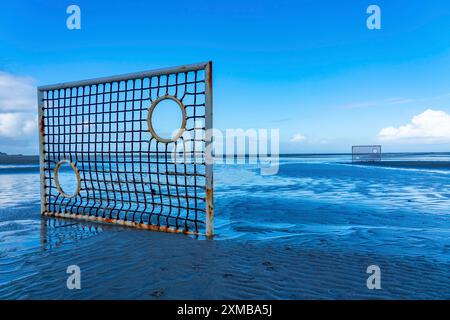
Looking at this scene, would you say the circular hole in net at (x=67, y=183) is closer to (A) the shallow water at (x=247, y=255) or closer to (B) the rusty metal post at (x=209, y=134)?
(A) the shallow water at (x=247, y=255)

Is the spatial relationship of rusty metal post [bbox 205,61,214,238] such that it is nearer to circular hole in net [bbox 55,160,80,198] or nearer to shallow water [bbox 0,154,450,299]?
shallow water [bbox 0,154,450,299]

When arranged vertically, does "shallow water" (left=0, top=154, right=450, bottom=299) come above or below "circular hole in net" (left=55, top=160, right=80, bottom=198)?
below

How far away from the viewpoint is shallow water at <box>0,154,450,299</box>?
2898 mm

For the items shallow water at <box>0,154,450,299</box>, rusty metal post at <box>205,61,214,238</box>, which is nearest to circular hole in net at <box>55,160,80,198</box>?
shallow water at <box>0,154,450,299</box>

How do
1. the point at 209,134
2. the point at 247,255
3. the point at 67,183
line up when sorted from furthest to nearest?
the point at 67,183
the point at 209,134
the point at 247,255

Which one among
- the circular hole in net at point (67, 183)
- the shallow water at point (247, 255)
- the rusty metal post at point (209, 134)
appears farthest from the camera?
the circular hole in net at point (67, 183)

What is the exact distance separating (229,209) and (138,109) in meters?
3.43

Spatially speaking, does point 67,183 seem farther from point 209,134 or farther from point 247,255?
point 247,255

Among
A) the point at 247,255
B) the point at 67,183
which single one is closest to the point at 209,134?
the point at 247,255

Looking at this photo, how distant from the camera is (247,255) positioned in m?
3.90

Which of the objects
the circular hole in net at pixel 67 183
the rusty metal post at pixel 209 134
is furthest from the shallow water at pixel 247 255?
the circular hole in net at pixel 67 183

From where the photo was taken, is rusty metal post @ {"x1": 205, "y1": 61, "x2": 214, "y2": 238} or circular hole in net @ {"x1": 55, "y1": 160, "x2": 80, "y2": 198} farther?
circular hole in net @ {"x1": 55, "y1": 160, "x2": 80, "y2": 198}

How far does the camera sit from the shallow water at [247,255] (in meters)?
2.90
